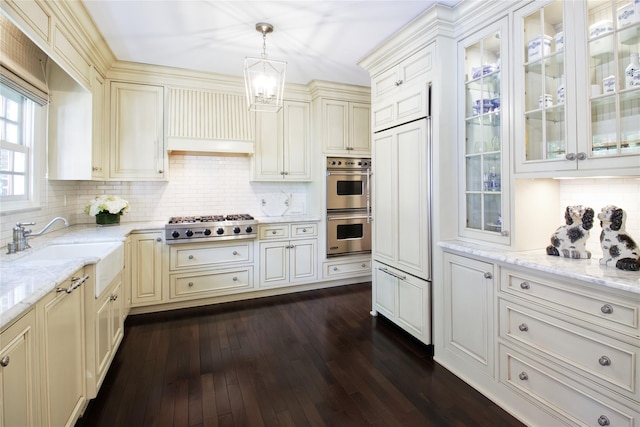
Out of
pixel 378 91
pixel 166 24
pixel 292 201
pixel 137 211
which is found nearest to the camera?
pixel 166 24

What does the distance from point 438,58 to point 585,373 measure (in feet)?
6.91

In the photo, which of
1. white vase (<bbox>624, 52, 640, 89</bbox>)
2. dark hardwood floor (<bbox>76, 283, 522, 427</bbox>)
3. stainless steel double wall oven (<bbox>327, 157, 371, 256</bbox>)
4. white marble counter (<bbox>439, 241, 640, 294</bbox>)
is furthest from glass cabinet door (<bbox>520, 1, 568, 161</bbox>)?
stainless steel double wall oven (<bbox>327, 157, 371, 256</bbox>)

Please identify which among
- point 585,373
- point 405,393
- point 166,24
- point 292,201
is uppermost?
point 166,24

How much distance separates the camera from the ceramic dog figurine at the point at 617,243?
4.99ft

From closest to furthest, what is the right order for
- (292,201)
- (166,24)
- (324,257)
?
(166,24)
(324,257)
(292,201)

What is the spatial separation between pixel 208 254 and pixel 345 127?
231 cm

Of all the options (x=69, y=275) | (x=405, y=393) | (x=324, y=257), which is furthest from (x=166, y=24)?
(x=405, y=393)

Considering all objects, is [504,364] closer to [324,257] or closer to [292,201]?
[324,257]

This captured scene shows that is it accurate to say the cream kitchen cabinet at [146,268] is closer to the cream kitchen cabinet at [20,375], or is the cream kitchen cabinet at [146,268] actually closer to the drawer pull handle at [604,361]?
the cream kitchen cabinet at [20,375]

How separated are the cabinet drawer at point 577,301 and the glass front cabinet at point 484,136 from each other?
33 cm

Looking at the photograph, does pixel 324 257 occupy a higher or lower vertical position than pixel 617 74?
lower

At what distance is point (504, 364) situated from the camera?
6.21 feet

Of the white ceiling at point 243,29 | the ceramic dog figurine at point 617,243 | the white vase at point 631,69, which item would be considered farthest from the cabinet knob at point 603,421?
the white ceiling at point 243,29

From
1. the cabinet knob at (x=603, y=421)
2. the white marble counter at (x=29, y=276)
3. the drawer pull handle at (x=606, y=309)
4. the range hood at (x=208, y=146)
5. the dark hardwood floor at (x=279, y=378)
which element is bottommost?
the dark hardwood floor at (x=279, y=378)
